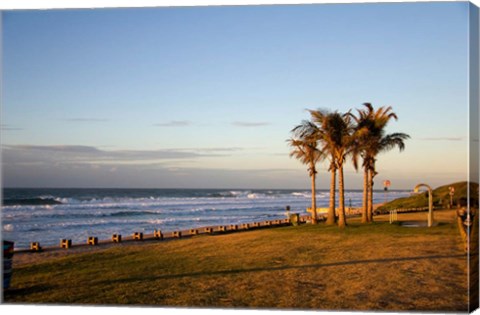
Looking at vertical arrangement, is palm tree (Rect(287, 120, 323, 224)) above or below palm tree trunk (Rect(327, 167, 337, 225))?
above

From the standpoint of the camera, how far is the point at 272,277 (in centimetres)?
1037

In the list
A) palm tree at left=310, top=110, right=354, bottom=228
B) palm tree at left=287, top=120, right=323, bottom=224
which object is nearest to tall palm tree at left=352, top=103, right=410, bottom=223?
palm tree at left=310, top=110, right=354, bottom=228

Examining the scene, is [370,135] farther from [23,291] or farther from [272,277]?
[23,291]

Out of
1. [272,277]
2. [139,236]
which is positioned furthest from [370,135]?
[272,277]

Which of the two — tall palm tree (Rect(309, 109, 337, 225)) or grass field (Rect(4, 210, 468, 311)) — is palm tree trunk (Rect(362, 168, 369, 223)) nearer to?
tall palm tree (Rect(309, 109, 337, 225))

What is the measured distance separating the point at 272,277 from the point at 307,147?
10.1 m

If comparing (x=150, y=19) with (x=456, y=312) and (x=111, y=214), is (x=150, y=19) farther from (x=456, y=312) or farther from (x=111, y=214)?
(x=111, y=214)

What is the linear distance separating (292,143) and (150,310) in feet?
35.4

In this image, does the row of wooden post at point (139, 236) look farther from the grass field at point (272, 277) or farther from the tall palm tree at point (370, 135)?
the tall palm tree at point (370, 135)

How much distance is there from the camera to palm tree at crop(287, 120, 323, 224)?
1837 centimetres

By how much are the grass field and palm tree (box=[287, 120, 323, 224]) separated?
4.47 metres

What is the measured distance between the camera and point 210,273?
10898 mm

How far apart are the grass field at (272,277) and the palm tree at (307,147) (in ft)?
14.7

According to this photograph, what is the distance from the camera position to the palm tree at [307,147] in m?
18.4
